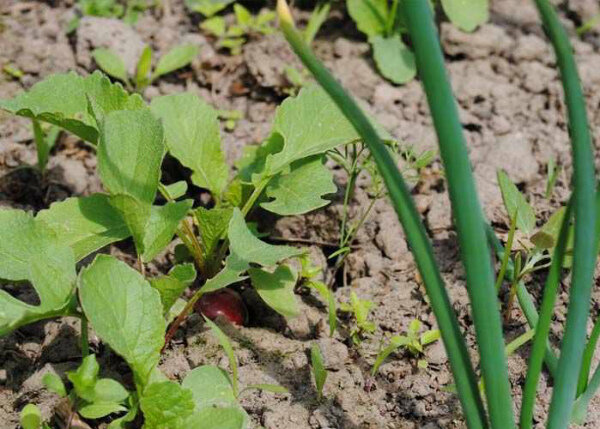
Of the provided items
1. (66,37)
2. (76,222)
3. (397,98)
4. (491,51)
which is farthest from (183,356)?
(491,51)

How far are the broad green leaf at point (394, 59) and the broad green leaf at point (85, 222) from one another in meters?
0.99

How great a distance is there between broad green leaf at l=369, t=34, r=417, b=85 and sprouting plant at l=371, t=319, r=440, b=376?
89 cm

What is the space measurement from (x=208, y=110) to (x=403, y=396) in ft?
2.53

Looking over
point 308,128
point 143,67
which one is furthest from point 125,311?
point 143,67

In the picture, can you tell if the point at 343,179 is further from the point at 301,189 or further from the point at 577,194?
the point at 577,194

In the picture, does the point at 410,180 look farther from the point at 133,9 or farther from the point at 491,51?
the point at 133,9

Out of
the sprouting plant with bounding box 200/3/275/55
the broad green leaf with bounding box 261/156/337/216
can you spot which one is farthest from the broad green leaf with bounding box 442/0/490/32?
the broad green leaf with bounding box 261/156/337/216

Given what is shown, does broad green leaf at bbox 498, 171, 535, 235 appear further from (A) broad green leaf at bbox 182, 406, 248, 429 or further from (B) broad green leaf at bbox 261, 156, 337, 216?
(A) broad green leaf at bbox 182, 406, 248, 429

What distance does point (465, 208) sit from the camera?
1.09 meters

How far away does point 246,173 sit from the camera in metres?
1.98

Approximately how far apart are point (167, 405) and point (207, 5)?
1.49m

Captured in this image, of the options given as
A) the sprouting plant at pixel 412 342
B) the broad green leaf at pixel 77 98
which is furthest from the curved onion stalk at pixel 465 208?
the broad green leaf at pixel 77 98

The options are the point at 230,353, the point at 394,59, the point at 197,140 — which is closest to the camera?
the point at 230,353

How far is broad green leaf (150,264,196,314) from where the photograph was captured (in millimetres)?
1559
